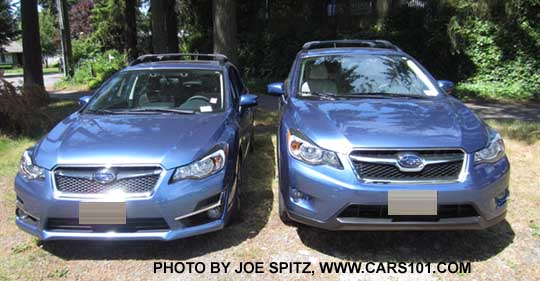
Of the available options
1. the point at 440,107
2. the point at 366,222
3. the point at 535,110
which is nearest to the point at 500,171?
the point at 440,107

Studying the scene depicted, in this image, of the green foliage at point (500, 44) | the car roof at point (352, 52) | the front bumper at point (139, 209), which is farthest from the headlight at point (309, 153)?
the green foliage at point (500, 44)

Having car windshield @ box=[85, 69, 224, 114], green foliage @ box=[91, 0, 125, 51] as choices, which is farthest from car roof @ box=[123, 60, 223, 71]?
green foliage @ box=[91, 0, 125, 51]

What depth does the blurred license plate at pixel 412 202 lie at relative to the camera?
312cm

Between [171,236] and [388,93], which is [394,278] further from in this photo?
[388,93]

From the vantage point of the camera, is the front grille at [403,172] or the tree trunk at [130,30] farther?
the tree trunk at [130,30]

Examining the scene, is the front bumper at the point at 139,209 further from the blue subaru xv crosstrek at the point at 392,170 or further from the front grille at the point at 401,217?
the front grille at the point at 401,217

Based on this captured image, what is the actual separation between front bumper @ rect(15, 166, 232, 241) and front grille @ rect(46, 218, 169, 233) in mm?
10

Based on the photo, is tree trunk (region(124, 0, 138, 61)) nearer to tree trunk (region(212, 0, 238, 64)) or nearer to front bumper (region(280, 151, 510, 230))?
tree trunk (region(212, 0, 238, 64))

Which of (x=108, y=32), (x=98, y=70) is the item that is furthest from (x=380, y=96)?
(x=108, y=32)

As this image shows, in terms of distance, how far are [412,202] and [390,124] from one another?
0.69 meters

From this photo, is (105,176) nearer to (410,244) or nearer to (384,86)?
(410,244)

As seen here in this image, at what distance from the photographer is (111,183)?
324 centimetres

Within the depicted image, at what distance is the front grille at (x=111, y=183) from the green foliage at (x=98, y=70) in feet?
53.9

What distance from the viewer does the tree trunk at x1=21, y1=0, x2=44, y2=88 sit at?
1277 cm
